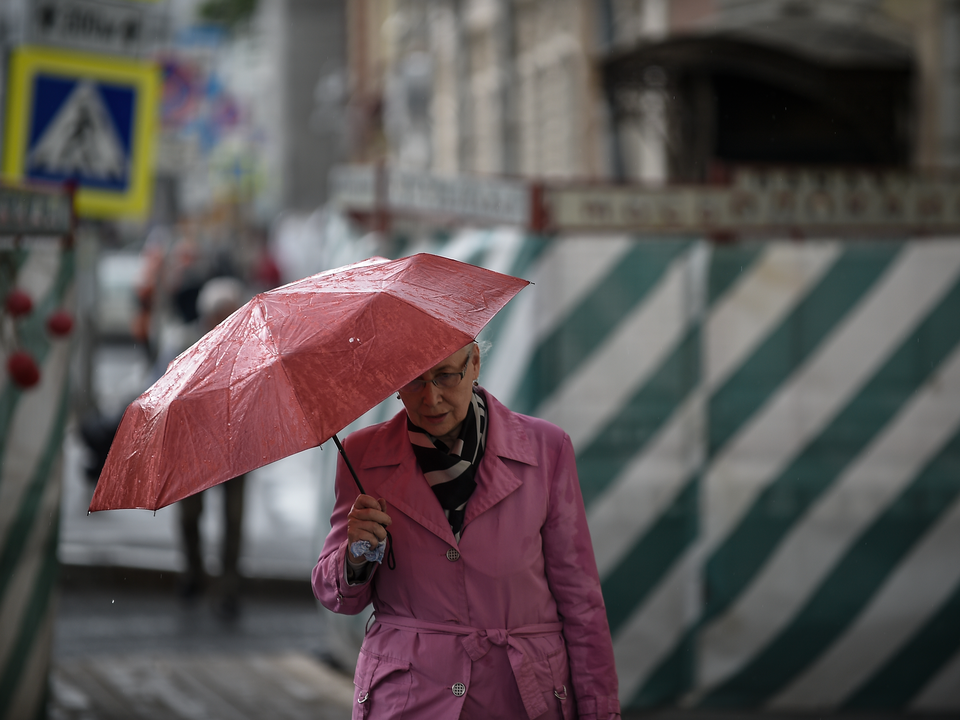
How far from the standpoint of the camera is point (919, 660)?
17.7ft

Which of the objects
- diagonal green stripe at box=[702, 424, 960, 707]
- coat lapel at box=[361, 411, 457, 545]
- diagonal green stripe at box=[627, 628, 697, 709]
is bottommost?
diagonal green stripe at box=[627, 628, 697, 709]

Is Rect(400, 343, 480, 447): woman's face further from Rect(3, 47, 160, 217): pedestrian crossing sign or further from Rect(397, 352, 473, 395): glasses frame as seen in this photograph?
Rect(3, 47, 160, 217): pedestrian crossing sign

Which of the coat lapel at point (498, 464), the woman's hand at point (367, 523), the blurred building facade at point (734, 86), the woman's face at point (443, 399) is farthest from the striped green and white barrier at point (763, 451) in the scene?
→ the woman's hand at point (367, 523)

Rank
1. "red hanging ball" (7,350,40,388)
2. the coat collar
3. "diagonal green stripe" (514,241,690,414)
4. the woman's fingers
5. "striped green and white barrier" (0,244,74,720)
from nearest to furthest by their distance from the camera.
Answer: the woman's fingers → the coat collar → "red hanging ball" (7,350,40,388) → "striped green and white barrier" (0,244,74,720) → "diagonal green stripe" (514,241,690,414)

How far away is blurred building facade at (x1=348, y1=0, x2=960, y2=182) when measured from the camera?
36.7 ft

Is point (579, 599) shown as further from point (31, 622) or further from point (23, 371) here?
point (31, 622)

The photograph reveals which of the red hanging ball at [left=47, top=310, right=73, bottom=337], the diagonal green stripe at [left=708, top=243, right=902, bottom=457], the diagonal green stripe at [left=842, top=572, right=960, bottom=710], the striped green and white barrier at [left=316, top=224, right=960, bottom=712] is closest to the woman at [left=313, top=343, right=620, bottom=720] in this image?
the red hanging ball at [left=47, top=310, right=73, bottom=337]

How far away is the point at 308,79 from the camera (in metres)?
57.0

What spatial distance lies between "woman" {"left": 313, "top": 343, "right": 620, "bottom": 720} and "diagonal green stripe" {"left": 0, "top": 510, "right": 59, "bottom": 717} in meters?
2.27

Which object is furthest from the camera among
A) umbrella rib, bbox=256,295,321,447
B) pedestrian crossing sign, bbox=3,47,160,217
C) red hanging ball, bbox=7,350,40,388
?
pedestrian crossing sign, bbox=3,47,160,217

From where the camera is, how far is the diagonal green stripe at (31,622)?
4.76m

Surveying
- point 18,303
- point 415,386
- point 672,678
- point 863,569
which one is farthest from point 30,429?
point 863,569

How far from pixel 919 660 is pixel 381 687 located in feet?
10.7

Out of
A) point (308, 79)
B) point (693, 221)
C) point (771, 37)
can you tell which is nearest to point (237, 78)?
point (308, 79)
